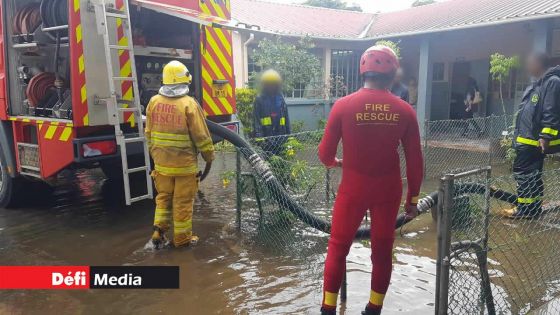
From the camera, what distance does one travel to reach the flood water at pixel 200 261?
3.42 meters

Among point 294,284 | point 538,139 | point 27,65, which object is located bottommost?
point 294,284

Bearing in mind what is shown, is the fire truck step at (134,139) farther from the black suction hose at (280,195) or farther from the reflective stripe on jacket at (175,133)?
the black suction hose at (280,195)

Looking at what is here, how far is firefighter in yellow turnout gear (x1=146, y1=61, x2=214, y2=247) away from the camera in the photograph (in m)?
4.23

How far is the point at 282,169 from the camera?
4988 mm

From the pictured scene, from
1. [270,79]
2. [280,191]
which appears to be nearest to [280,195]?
[280,191]

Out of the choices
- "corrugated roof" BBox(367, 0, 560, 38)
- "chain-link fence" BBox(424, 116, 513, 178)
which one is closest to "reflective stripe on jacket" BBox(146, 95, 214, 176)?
"chain-link fence" BBox(424, 116, 513, 178)

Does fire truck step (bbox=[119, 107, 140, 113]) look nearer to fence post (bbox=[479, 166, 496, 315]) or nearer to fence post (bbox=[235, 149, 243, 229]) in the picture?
fence post (bbox=[235, 149, 243, 229])

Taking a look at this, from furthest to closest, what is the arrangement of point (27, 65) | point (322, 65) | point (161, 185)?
point (322, 65) < point (27, 65) < point (161, 185)

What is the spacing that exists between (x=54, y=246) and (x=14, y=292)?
1006mm

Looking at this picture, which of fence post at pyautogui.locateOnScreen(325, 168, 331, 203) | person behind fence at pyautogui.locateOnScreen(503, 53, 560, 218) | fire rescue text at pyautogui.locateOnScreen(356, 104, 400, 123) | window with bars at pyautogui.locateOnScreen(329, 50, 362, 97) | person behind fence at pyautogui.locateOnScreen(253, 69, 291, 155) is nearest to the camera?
fire rescue text at pyautogui.locateOnScreen(356, 104, 400, 123)

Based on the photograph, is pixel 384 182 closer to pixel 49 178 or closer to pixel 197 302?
pixel 197 302

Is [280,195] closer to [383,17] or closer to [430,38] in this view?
[430,38]

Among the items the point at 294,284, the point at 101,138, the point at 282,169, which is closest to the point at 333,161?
the point at 294,284

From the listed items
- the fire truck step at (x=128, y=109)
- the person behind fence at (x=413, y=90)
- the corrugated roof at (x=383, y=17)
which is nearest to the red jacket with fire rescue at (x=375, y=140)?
the fire truck step at (x=128, y=109)
